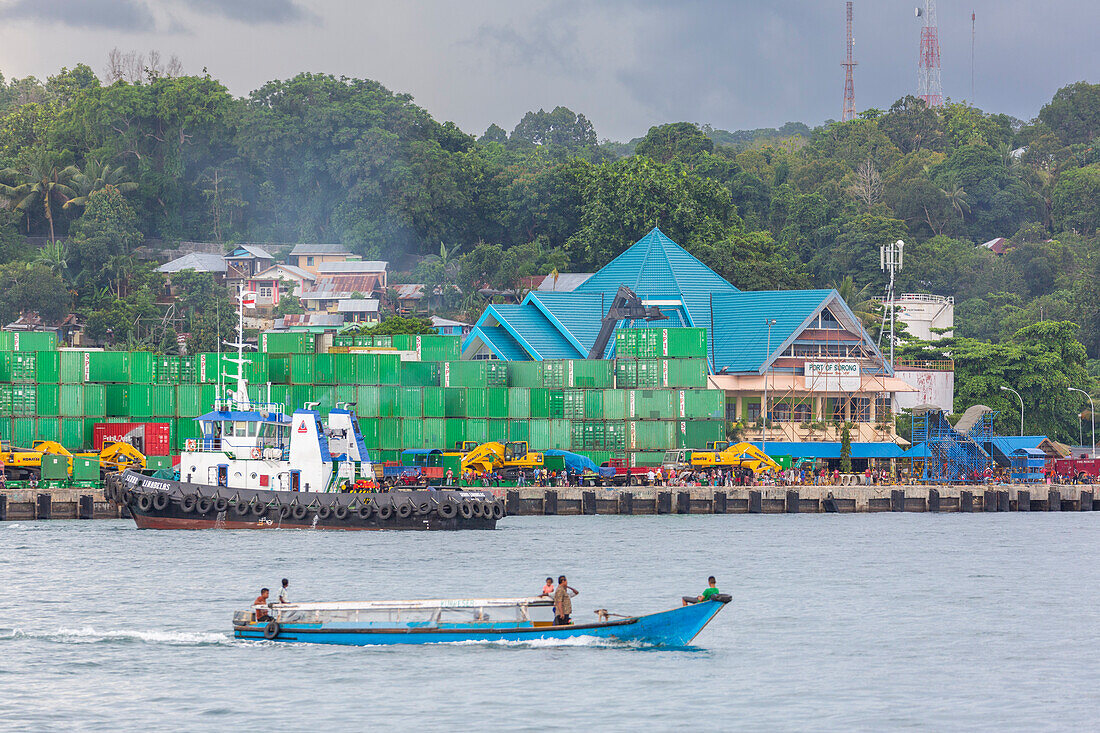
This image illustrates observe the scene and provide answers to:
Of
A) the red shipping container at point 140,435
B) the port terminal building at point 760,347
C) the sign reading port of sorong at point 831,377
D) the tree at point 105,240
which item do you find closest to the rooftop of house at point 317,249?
the tree at point 105,240

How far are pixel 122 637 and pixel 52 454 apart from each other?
1709 inches

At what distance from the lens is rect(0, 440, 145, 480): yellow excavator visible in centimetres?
8681

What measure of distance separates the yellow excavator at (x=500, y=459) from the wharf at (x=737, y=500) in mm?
3573

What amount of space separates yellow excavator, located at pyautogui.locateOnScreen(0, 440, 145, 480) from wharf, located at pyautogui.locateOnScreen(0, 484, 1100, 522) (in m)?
3.65

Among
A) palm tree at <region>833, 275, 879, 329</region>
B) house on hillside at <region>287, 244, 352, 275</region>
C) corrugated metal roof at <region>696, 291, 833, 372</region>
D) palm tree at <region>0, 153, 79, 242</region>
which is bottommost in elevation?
corrugated metal roof at <region>696, 291, 833, 372</region>

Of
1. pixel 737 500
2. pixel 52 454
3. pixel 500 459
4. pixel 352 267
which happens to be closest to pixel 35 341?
pixel 52 454

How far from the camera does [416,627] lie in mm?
41781

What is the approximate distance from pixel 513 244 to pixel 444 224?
9.71 metres

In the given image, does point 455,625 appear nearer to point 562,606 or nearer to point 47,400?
point 562,606

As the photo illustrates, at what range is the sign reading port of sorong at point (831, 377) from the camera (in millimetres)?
115688

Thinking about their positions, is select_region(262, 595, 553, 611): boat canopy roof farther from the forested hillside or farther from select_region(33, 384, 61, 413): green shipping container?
the forested hillside

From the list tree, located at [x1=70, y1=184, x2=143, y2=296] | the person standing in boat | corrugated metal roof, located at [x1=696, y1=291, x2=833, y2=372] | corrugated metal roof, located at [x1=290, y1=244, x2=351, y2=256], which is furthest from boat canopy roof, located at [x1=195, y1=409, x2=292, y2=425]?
corrugated metal roof, located at [x1=290, y1=244, x2=351, y2=256]

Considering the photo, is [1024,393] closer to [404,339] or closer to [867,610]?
[404,339]

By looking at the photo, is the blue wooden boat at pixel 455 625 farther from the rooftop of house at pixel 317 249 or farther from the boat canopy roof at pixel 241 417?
the rooftop of house at pixel 317 249
